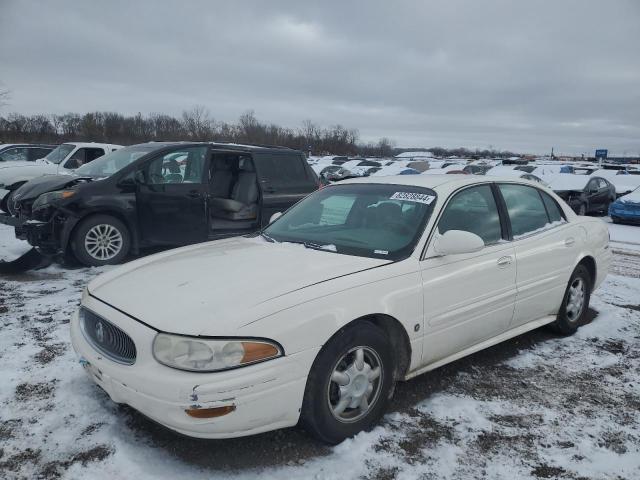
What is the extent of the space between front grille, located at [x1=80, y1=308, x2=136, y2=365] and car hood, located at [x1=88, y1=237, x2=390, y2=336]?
0.40 feet

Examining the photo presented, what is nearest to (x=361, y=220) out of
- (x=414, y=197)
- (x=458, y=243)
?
(x=414, y=197)

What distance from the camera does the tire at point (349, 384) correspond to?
2658 millimetres

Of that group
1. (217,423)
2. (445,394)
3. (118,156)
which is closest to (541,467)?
(445,394)

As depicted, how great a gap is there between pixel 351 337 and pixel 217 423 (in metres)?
0.83

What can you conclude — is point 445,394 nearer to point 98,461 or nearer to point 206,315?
point 206,315

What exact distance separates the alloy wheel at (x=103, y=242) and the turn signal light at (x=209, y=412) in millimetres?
4904

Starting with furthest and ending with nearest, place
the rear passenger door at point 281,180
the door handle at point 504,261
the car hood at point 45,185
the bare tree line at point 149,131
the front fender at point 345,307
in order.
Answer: the bare tree line at point 149,131 < the rear passenger door at point 281,180 < the car hood at point 45,185 < the door handle at point 504,261 < the front fender at point 345,307

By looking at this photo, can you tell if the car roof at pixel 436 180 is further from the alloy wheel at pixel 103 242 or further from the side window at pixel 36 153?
the side window at pixel 36 153

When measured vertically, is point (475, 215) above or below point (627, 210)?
above

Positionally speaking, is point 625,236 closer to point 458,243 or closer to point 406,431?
point 458,243

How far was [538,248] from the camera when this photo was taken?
13.6 ft

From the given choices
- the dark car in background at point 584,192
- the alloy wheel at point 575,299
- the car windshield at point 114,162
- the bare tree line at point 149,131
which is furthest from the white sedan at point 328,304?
the bare tree line at point 149,131

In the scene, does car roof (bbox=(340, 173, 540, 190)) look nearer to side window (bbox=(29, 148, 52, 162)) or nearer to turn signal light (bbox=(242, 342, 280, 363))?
turn signal light (bbox=(242, 342, 280, 363))

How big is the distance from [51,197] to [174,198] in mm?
1521
